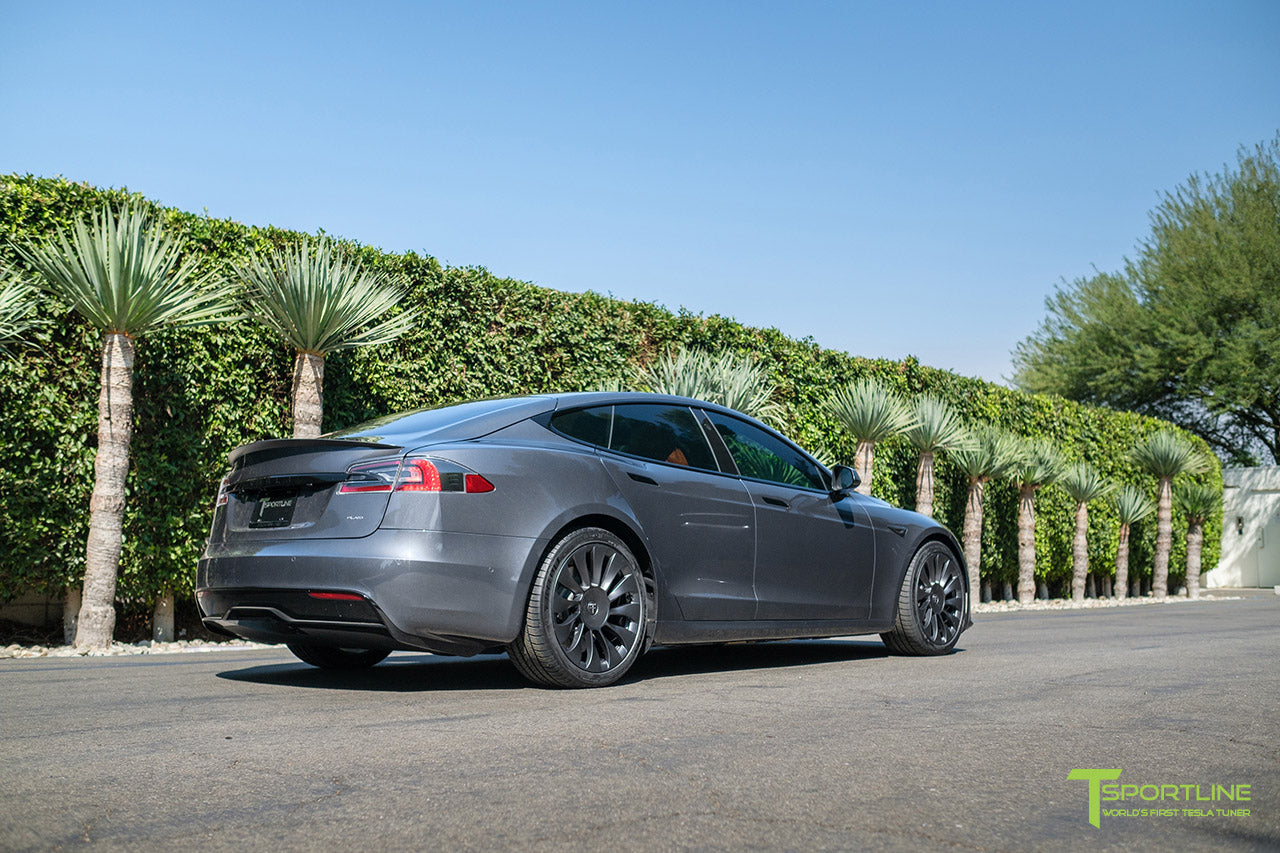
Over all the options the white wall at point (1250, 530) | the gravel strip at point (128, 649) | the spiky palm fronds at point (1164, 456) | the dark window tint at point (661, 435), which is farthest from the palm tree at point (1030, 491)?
the white wall at point (1250, 530)

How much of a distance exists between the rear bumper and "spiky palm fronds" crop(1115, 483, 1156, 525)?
62.8 ft

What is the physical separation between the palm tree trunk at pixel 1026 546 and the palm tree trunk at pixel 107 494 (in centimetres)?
1427

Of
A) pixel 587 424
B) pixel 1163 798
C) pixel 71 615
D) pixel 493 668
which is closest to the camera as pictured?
pixel 1163 798

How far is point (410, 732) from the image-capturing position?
3961mm

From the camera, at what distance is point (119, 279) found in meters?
7.91

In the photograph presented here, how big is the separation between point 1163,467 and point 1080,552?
140 inches

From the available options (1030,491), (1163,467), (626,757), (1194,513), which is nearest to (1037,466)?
(1030,491)

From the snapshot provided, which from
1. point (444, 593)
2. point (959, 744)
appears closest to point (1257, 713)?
point (959, 744)

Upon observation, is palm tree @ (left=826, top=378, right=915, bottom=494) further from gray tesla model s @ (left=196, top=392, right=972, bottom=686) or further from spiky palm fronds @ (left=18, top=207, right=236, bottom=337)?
spiky palm fronds @ (left=18, top=207, right=236, bottom=337)

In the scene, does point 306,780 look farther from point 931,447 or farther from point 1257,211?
point 1257,211

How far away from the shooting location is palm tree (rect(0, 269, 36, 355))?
7543 millimetres

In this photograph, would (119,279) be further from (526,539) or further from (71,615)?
(526,539)

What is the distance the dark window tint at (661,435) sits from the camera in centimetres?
585

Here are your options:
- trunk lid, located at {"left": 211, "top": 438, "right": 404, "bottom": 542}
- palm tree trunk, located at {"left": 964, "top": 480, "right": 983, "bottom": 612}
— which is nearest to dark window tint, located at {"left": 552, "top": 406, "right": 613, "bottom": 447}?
trunk lid, located at {"left": 211, "top": 438, "right": 404, "bottom": 542}
